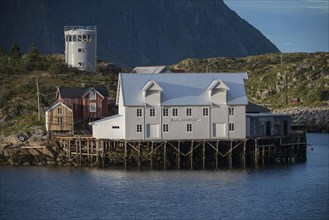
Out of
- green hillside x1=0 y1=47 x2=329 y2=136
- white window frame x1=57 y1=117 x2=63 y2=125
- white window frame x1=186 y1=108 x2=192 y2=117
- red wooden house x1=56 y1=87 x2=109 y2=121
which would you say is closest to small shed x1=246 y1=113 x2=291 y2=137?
white window frame x1=186 y1=108 x2=192 y2=117

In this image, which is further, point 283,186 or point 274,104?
point 274,104

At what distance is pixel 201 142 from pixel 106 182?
474 inches

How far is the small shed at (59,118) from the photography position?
89506 millimetres

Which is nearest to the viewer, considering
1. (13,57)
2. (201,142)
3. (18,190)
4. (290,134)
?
(18,190)

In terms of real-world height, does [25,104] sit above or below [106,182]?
above

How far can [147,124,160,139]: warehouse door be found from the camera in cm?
8300

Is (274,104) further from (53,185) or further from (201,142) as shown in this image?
(53,185)

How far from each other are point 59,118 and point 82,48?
85.5 ft

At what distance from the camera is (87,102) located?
301 ft

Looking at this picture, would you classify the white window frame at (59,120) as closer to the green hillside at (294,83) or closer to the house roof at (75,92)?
the house roof at (75,92)

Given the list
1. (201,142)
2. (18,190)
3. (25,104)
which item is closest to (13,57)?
(25,104)

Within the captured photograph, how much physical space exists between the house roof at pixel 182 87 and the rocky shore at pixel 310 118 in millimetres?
44089

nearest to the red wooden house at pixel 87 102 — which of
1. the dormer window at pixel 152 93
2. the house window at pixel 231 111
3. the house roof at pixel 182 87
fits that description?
the house roof at pixel 182 87

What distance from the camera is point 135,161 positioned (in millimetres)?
83438
